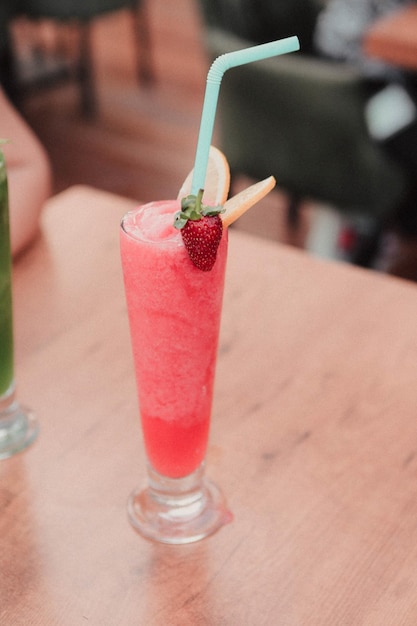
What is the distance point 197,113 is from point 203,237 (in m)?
3.26

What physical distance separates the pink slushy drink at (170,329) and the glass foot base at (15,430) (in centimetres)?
16

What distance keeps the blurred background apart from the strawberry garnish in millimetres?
1553

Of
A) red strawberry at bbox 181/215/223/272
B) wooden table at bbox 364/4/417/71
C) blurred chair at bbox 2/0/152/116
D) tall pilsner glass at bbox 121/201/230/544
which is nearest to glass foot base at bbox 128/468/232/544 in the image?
tall pilsner glass at bbox 121/201/230/544

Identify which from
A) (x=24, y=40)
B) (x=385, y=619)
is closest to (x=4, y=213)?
(x=385, y=619)

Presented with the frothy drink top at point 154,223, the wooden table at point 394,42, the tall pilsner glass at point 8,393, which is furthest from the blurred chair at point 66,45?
the frothy drink top at point 154,223

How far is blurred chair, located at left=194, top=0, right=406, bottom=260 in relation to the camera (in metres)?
2.05

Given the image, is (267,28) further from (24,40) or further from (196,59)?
(24,40)

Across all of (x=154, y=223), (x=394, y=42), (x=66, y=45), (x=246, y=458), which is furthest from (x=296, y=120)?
(x=66, y=45)

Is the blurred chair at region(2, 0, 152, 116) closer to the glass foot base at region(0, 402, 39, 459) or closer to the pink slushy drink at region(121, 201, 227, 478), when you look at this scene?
the glass foot base at region(0, 402, 39, 459)

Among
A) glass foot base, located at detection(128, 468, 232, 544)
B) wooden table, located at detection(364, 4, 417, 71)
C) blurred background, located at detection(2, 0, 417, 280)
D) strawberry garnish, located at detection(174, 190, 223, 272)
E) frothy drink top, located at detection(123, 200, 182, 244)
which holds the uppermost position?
strawberry garnish, located at detection(174, 190, 223, 272)

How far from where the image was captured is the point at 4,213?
2.44 ft

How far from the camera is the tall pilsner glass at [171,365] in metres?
0.60

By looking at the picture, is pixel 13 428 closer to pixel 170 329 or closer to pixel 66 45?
pixel 170 329

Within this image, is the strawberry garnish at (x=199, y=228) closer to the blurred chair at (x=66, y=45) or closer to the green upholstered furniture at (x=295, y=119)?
the green upholstered furniture at (x=295, y=119)
